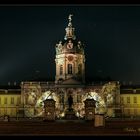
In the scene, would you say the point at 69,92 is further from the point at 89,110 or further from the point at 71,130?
the point at 71,130

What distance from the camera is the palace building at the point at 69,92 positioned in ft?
219

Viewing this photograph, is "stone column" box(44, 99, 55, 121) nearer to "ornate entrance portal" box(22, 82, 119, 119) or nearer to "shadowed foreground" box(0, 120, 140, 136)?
"shadowed foreground" box(0, 120, 140, 136)

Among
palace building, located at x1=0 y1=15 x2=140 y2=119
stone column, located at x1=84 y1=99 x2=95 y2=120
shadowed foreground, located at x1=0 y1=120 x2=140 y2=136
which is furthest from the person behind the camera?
palace building, located at x1=0 y1=15 x2=140 y2=119

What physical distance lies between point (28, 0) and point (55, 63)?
61.7m

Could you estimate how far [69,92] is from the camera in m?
68.4

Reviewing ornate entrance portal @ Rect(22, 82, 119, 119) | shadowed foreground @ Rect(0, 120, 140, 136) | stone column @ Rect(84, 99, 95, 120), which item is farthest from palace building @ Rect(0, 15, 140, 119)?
shadowed foreground @ Rect(0, 120, 140, 136)

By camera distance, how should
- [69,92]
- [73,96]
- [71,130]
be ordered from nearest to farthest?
[71,130]
[73,96]
[69,92]

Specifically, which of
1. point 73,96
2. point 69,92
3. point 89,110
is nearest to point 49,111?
point 89,110

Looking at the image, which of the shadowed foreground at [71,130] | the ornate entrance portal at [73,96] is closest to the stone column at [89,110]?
the shadowed foreground at [71,130]

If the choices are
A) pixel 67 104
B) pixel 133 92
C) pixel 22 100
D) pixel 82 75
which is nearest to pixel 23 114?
pixel 22 100

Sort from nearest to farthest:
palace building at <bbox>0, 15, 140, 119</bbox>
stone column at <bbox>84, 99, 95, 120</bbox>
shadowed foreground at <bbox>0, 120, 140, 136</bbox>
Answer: shadowed foreground at <bbox>0, 120, 140, 136</bbox> → stone column at <bbox>84, 99, 95, 120</bbox> → palace building at <bbox>0, 15, 140, 119</bbox>

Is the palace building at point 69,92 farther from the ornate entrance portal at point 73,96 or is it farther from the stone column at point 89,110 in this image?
the stone column at point 89,110

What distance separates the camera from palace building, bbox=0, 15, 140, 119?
219ft
